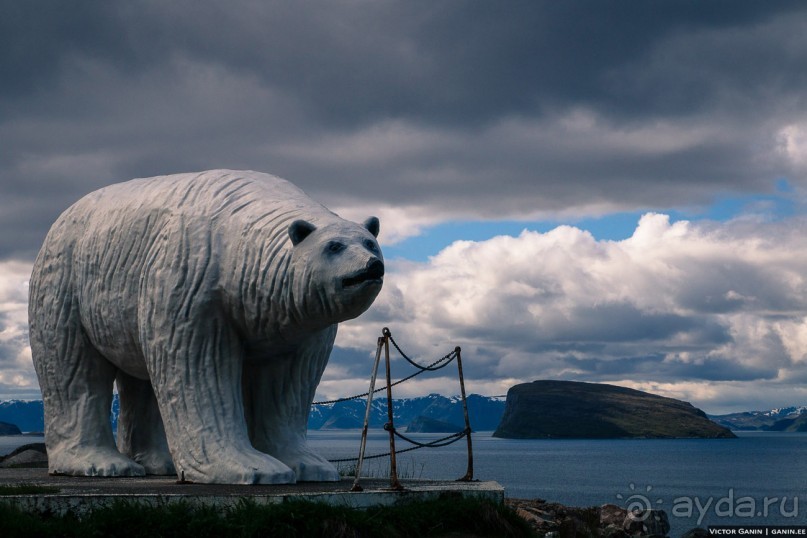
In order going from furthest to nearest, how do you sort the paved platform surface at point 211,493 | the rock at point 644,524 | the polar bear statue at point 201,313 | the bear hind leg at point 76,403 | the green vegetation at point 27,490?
the rock at point 644,524 → the bear hind leg at point 76,403 → the polar bear statue at point 201,313 → the green vegetation at point 27,490 → the paved platform surface at point 211,493

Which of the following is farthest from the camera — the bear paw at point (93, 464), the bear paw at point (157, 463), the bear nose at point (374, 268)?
the bear paw at point (157, 463)

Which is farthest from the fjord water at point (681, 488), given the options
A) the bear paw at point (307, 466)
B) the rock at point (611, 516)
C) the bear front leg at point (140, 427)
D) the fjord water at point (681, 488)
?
the bear paw at point (307, 466)

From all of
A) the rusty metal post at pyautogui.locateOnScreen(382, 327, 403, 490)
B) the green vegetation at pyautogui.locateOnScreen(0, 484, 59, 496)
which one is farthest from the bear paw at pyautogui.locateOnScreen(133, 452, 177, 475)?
the rusty metal post at pyautogui.locateOnScreen(382, 327, 403, 490)

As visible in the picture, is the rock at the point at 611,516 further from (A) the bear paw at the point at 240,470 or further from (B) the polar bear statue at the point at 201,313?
(A) the bear paw at the point at 240,470

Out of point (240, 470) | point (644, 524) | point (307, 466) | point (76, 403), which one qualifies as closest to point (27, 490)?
point (240, 470)

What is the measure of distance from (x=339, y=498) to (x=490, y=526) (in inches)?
72.3

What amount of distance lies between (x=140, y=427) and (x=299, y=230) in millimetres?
5491

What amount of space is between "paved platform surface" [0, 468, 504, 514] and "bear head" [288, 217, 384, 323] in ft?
6.86

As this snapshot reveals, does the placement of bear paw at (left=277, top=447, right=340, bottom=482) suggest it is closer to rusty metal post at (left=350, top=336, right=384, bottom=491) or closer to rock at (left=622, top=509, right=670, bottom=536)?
rusty metal post at (left=350, top=336, right=384, bottom=491)

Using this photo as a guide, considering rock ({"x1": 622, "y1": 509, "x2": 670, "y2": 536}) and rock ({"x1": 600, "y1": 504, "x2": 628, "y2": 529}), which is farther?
rock ({"x1": 600, "y1": 504, "x2": 628, "y2": 529})

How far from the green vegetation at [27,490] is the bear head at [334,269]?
343 cm

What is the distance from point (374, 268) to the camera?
35.2ft

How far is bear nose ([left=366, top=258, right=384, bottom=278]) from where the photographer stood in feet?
35.1

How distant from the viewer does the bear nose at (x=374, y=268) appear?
10688mm
